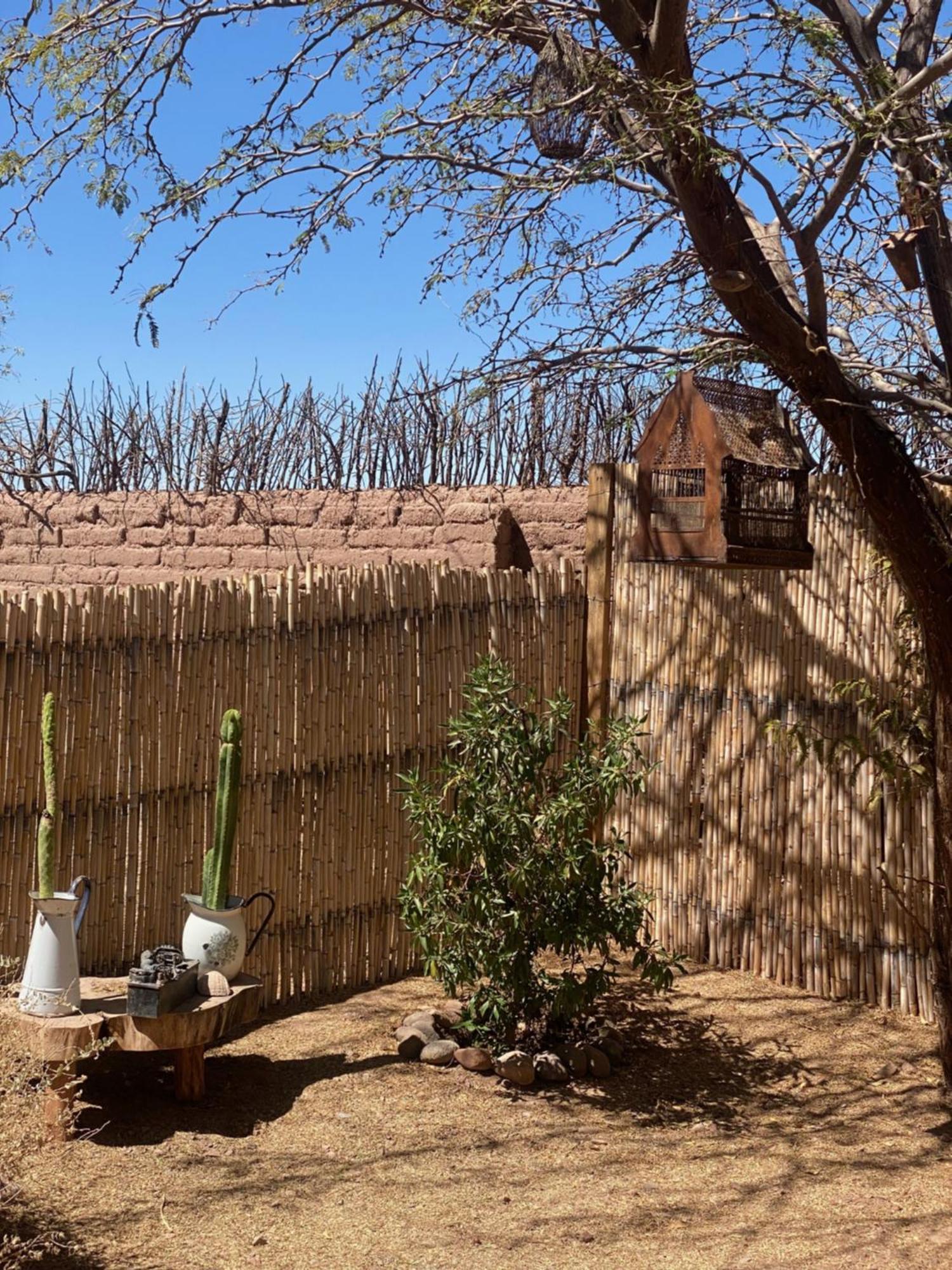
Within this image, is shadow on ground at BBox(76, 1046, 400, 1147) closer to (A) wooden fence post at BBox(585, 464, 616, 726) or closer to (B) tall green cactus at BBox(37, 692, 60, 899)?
(B) tall green cactus at BBox(37, 692, 60, 899)

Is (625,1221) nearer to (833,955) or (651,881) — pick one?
(833,955)

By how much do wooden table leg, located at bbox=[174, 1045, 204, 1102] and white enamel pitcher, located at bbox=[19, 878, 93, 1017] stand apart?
436mm

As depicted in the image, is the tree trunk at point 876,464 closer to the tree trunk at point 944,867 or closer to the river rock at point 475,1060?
the tree trunk at point 944,867

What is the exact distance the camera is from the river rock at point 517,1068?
4969mm

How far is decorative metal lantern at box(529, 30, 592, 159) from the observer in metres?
5.01

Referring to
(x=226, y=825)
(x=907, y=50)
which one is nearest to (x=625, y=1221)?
(x=226, y=825)

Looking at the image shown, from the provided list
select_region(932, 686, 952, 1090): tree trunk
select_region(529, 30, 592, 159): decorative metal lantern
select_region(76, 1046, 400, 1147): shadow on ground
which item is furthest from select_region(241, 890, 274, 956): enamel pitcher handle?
select_region(529, 30, 592, 159): decorative metal lantern

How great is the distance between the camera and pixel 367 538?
7805 millimetres

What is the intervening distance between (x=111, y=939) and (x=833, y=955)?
10.2ft

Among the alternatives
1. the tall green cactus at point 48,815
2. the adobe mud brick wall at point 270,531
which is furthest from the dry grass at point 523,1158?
the adobe mud brick wall at point 270,531

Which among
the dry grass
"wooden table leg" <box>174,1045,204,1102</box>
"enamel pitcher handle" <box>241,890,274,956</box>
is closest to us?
the dry grass

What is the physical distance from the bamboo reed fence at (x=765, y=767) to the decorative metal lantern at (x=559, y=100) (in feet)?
5.78

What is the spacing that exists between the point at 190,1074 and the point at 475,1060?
1.07m

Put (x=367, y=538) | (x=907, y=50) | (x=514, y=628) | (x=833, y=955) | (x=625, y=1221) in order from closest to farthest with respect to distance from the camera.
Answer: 1. (x=625, y=1221)
2. (x=907, y=50)
3. (x=833, y=955)
4. (x=514, y=628)
5. (x=367, y=538)
